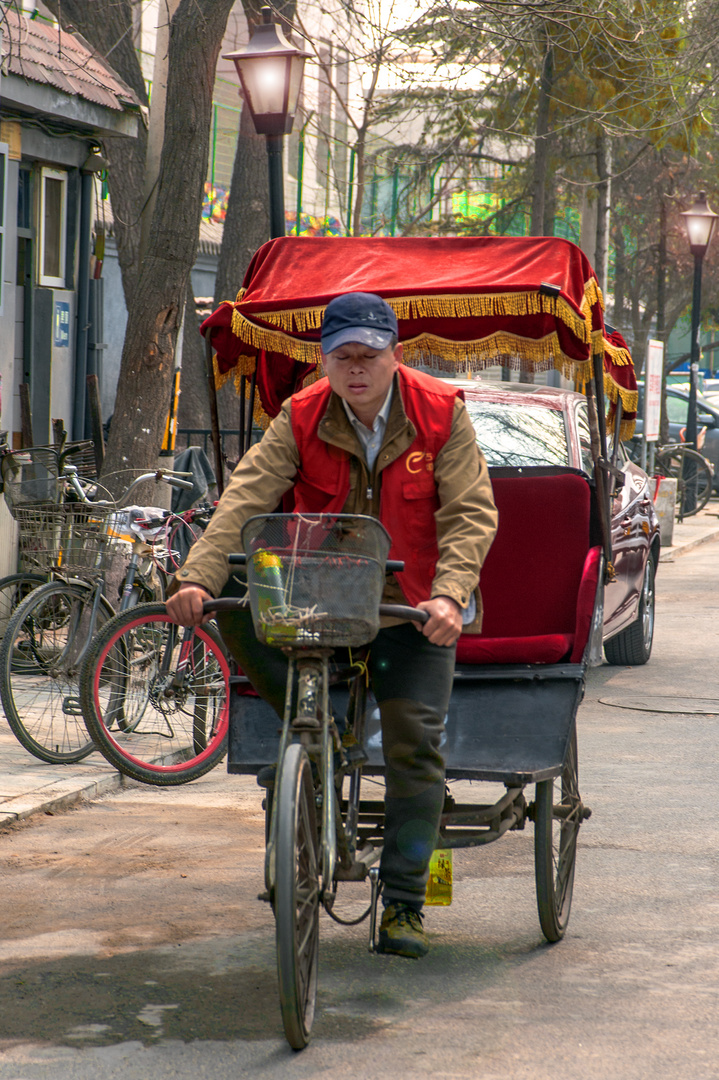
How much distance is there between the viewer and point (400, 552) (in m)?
4.20

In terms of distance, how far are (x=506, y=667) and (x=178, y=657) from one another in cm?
219

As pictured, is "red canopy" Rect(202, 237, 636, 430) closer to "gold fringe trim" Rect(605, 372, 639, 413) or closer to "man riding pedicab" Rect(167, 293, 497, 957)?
"gold fringe trim" Rect(605, 372, 639, 413)

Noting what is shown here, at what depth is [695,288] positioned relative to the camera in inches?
865

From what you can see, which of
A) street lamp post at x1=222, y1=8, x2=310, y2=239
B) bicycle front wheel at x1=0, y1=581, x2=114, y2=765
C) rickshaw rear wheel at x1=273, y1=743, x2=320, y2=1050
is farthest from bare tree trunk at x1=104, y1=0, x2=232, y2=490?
rickshaw rear wheel at x1=273, y1=743, x2=320, y2=1050

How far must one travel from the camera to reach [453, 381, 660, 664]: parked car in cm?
822

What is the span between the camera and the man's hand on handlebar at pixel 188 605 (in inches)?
152

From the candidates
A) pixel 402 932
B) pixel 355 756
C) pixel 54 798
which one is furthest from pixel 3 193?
pixel 402 932

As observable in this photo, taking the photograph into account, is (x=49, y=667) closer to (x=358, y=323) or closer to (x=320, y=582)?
(x=358, y=323)

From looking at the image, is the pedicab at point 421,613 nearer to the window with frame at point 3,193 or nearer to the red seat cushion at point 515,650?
the red seat cushion at point 515,650

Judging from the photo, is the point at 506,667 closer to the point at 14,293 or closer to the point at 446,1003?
the point at 446,1003

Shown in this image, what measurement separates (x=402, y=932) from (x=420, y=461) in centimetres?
137

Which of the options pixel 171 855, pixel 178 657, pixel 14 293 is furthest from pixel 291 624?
pixel 14 293

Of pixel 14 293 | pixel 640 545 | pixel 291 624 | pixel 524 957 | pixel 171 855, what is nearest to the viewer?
pixel 291 624

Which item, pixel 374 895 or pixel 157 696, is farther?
pixel 157 696
